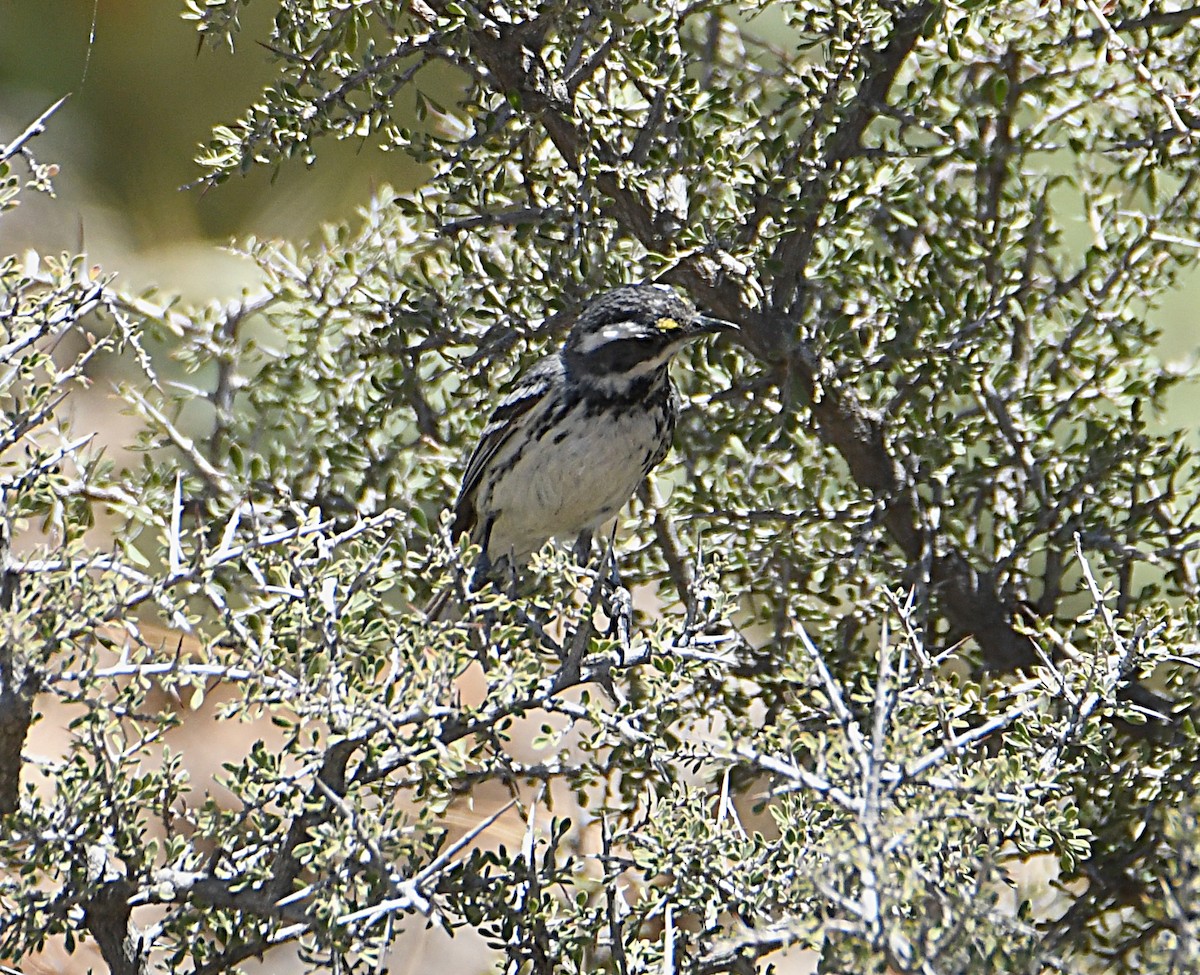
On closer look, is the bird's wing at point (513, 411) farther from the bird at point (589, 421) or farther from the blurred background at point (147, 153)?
the blurred background at point (147, 153)

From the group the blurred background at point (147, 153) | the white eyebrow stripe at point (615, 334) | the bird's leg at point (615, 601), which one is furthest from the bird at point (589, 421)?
the blurred background at point (147, 153)

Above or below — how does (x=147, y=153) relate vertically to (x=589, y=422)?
above

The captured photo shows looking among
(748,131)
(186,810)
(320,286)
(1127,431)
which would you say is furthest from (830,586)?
(186,810)

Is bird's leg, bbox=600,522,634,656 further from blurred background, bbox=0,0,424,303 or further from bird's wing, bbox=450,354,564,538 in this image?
blurred background, bbox=0,0,424,303

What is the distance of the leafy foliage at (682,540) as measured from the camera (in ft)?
4.69

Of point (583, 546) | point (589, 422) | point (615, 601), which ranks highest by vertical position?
point (589, 422)

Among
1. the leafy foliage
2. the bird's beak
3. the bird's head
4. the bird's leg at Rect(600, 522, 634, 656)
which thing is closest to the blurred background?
the leafy foliage

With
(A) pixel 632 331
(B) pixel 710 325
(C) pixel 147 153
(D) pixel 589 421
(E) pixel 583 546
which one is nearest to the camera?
(B) pixel 710 325

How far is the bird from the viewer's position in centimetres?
230

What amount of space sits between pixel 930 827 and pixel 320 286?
154 cm

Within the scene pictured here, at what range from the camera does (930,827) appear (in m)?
1.33

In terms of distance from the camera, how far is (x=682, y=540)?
238 centimetres

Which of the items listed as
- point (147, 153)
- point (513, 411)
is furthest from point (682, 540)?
point (147, 153)

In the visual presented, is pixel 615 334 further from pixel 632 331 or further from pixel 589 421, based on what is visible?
pixel 589 421
